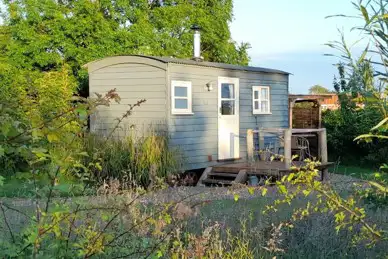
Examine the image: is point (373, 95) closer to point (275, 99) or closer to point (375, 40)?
point (375, 40)

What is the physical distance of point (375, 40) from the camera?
6.40 ft

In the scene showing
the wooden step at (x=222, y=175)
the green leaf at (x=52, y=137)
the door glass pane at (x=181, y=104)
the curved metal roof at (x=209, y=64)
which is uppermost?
the curved metal roof at (x=209, y=64)

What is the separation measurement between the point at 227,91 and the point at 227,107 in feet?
1.25

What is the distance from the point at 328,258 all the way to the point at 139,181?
682cm

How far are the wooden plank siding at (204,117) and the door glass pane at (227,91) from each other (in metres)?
0.27

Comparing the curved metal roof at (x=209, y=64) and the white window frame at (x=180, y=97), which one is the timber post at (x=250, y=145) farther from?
the curved metal roof at (x=209, y=64)

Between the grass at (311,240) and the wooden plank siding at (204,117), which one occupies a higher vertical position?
the wooden plank siding at (204,117)

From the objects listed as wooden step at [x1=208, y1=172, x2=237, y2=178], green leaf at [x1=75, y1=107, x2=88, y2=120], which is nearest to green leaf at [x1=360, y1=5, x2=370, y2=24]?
green leaf at [x1=75, y1=107, x2=88, y2=120]

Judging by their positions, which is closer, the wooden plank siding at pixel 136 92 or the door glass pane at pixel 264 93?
the wooden plank siding at pixel 136 92

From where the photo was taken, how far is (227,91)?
42.1 feet

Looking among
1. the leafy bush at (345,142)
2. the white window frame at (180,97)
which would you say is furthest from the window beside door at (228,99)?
the leafy bush at (345,142)

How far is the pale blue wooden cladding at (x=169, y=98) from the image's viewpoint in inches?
443

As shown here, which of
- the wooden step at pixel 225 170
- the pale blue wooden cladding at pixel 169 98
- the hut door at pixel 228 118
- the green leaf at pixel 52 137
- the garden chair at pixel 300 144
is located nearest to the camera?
the green leaf at pixel 52 137

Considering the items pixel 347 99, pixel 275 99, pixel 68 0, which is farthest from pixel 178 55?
pixel 347 99
